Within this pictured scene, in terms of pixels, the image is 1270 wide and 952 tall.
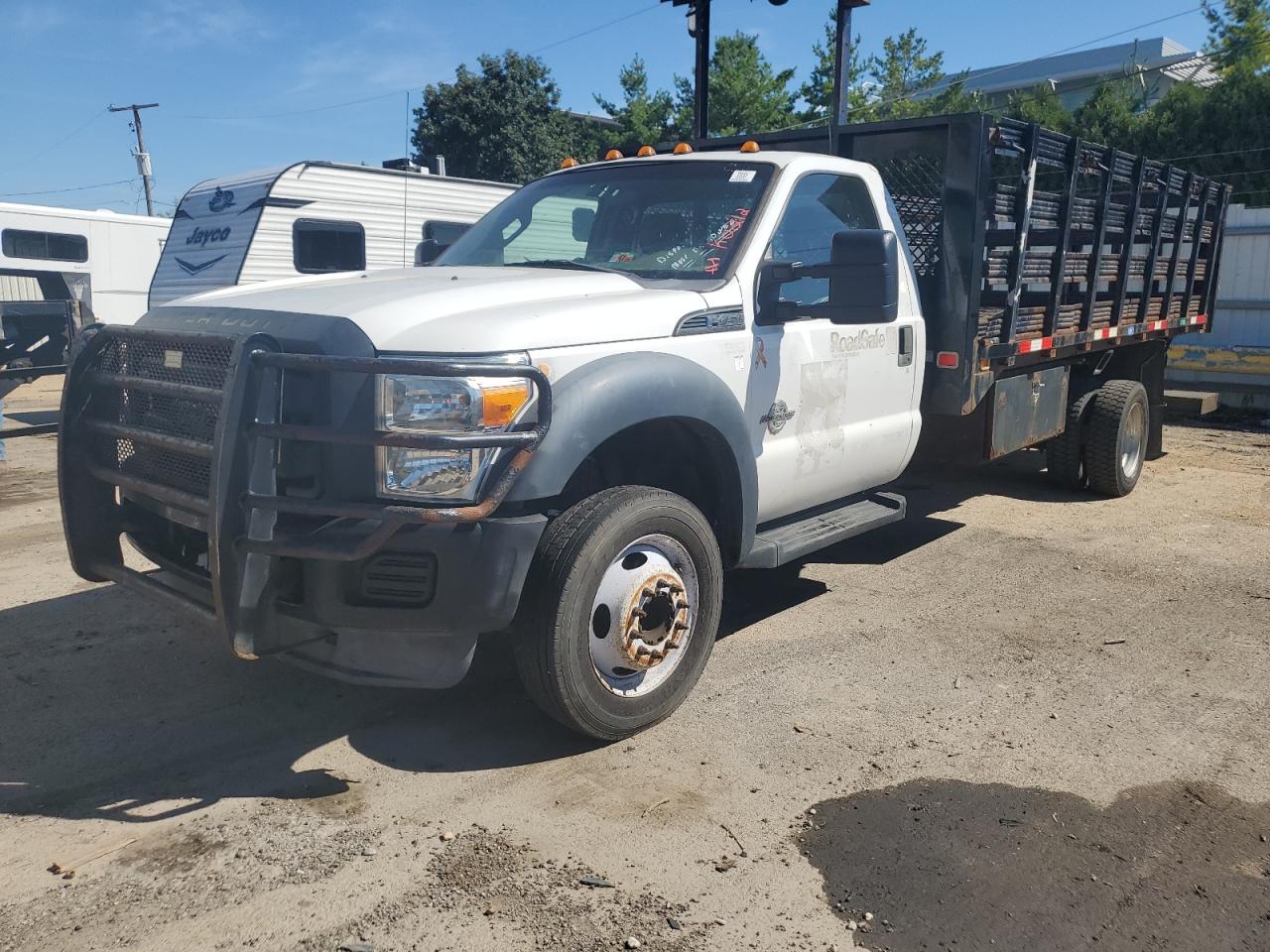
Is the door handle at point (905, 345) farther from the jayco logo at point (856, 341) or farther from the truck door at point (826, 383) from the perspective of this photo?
the jayco logo at point (856, 341)

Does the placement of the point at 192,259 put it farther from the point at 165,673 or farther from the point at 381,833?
the point at 381,833

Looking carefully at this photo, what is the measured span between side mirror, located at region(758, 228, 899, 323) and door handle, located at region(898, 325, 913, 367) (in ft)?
3.35

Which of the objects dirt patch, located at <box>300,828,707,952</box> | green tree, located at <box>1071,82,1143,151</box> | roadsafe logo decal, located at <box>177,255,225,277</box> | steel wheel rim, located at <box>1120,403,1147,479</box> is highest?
green tree, located at <box>1071,82,1143,151</box>

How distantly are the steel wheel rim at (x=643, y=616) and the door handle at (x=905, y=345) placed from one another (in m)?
1.89

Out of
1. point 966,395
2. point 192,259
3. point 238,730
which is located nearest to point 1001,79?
point 192,259

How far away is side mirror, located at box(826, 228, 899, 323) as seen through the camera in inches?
155

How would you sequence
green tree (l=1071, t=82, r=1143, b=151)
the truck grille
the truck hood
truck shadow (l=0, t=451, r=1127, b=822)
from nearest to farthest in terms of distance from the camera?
the truck hood < the truck grille < truck shadow (l=0, t=451, r=1127, b=822) < green tree (l=1071, t=82, r=1143, b=151)

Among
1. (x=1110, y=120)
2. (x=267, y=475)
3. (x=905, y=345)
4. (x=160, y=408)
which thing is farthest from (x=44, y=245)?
(x=1110, y=120)

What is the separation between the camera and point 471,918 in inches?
107

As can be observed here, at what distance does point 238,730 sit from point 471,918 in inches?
59.7

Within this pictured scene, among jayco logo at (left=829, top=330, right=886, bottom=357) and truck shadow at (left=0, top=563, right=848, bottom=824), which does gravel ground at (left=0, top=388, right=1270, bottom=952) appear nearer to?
truck shadow at (left=0, top=563, right=848, bottom=824)

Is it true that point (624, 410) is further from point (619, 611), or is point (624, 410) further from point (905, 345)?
point (905, 345)

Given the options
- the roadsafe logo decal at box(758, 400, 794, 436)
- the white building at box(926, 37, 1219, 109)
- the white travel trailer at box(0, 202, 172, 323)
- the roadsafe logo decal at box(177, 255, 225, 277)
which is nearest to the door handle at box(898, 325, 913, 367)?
the roadsafe logo decal at box(758, 400, 794, 436)

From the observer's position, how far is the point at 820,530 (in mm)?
4730
